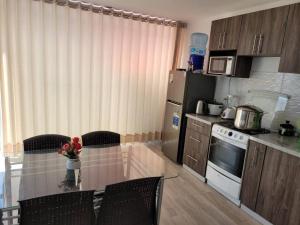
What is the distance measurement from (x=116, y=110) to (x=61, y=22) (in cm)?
168

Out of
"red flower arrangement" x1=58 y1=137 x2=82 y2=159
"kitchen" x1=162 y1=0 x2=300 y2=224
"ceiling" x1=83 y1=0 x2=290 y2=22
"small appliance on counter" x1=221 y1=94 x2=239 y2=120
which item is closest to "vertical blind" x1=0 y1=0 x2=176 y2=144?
"ceiling" x1=83 y1=0 x2=290 y2=22

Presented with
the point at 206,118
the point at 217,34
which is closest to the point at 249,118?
the point at 206,118

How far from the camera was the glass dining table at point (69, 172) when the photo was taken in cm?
156

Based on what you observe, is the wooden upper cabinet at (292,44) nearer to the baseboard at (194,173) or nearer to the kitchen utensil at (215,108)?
the kitchen utensil at (215,108)

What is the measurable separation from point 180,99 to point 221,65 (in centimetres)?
81

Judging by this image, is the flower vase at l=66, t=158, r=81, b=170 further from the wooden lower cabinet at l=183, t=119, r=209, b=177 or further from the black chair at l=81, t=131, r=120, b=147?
the wooden lower cabinet at l=183, t=119, r=209, b=177

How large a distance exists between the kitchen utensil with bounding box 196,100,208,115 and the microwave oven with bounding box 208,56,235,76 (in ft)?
1.60

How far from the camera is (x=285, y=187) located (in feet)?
7.29

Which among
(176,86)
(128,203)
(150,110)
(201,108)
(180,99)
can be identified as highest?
(176,86)

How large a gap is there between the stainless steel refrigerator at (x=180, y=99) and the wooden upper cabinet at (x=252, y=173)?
1.31 meters

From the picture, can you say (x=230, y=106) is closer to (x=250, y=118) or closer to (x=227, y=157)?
(x=250, y=118)

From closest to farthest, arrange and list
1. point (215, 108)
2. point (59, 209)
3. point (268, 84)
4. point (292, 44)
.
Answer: point (59, 209)
point (292, 44)
point (268, 84)
point (215, 108)

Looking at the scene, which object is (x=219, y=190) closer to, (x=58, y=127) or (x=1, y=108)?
(x=58, y=127)

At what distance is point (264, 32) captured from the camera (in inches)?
108
